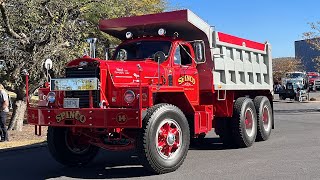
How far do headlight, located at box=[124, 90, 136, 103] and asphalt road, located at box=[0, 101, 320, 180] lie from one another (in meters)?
1.23

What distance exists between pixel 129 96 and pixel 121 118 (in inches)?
17.8

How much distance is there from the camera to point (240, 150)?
9.88 meters

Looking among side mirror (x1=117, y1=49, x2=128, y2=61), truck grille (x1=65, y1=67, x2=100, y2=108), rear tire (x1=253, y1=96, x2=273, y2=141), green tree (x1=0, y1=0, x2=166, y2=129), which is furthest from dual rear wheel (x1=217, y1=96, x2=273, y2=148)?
green tree (x1=0, y1=0, x2=166, y2=129)

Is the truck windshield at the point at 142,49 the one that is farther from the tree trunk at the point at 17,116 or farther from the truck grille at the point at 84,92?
the tree trunk at the point at 17,116

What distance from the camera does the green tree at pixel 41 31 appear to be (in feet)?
Result: 45.1

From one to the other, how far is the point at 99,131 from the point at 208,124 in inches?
94.5

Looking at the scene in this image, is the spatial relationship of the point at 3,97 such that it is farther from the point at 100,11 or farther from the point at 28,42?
the point at 100,11

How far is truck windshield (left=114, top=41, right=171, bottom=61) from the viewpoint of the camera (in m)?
8.82

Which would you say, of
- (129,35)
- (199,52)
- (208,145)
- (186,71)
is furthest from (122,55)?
(208,145)

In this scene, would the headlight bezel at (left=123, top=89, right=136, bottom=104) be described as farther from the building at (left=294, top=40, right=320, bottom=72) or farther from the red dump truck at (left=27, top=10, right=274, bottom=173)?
the building at (left=294, top=40, right=320, bottom=72)

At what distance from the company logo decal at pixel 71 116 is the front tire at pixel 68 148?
89cm

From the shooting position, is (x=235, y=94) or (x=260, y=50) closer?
(x=235, y=94)

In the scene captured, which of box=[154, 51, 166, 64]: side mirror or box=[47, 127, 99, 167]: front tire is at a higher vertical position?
box=[154, 51, 166, 64]: side mirror

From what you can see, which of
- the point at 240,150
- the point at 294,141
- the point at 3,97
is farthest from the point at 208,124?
the point at 3,97
